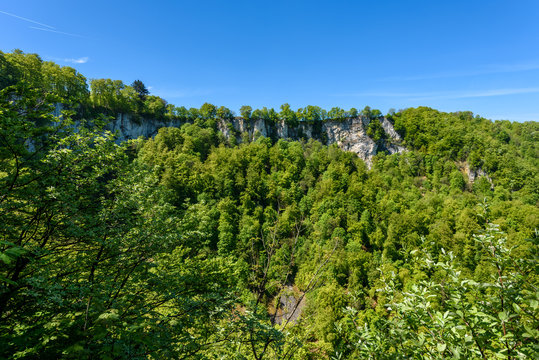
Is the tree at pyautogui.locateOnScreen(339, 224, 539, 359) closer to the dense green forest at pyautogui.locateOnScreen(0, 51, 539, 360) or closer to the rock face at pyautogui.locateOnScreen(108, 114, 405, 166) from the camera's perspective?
the dense green forest at pyautogui.locateOnScreen(0, 51, 539, 360)

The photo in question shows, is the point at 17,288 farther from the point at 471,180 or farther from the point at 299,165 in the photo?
the point at 471,180

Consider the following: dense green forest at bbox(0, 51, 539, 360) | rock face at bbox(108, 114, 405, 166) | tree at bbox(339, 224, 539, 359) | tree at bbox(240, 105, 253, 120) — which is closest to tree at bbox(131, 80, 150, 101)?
dense green forest at bbox(0, 51, 539, 360)

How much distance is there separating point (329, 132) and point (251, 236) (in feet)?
202

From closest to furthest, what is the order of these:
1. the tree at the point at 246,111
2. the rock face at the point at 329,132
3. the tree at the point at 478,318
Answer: the tree at the point at 478,318 → the tree at the point at 246,111 → the rock face at the point at 329,132

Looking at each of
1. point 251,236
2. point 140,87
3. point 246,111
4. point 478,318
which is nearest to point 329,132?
point 246,111

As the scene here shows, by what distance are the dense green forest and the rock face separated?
2.93 metres

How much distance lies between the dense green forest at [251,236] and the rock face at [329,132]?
9.63 ft

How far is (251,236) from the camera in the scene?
33.2 m

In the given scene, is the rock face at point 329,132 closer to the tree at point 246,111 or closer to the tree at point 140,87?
the tree at point 246,111

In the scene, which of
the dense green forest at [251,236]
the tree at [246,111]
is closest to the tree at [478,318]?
the dense green forest at [251,236]

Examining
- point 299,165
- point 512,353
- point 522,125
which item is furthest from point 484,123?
point 512,353

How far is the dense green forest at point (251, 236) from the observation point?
330 centimetres

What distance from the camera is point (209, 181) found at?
52219 millimetres

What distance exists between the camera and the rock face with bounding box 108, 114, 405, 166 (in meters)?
76.4
